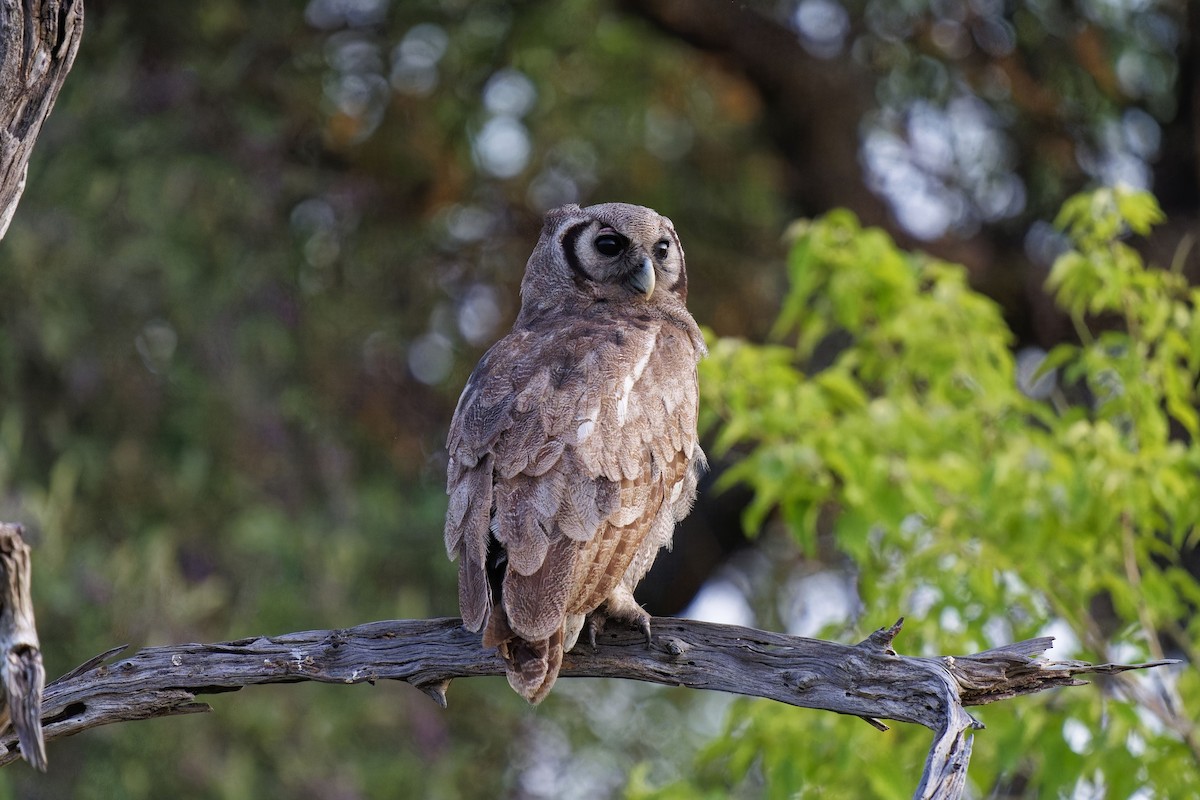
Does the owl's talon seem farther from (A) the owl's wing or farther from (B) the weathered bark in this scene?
(B) the weathered bark

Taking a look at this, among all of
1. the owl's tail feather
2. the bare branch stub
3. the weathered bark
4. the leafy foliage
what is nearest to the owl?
the owl's tail feather

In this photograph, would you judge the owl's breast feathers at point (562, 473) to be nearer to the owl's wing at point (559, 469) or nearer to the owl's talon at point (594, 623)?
the owl's wing at point (559, 469)

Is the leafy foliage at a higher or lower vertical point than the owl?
lower

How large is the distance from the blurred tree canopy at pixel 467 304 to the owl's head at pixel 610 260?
521mm

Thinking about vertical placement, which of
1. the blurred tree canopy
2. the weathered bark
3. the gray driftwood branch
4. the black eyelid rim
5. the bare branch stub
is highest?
the weathered bark

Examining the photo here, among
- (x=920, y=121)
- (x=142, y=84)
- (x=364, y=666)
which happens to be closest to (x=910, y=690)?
(x=364, y=666)

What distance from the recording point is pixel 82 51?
7.14 metres

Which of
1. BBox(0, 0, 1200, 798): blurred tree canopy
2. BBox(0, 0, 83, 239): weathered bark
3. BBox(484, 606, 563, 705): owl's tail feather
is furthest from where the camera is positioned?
BBox(0, 0, 1200, 798): blurred tree canopy

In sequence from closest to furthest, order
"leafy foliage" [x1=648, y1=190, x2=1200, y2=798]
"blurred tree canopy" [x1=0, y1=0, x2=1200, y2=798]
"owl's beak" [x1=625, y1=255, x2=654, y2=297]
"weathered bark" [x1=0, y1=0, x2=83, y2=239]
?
"weathered bark" [x1=0, y1=0, x2=83, y2=239]
"owl's beak" [x1=625, y1=255, x2=654, y2=297]
"leafy foliage" [x1=648, y1=190, x2=1200, y2=798]
"blurred tree canopy" [x1=0, y1=0, x2=1200, y2=798]

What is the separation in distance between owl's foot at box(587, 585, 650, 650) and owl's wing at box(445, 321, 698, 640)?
0.12 m

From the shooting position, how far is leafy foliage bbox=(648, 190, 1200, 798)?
13.1 feet

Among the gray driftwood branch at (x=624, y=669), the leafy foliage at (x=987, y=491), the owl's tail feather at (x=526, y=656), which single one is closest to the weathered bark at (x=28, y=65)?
the gray driftwood branch at (x=624, y=669)

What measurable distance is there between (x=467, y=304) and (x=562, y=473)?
4963 mm

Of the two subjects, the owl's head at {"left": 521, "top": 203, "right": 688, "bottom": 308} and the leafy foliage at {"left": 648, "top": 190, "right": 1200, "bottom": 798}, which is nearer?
the owl's head at {"left": 521, "top": 203, "right": 688, "bottom": 308}
